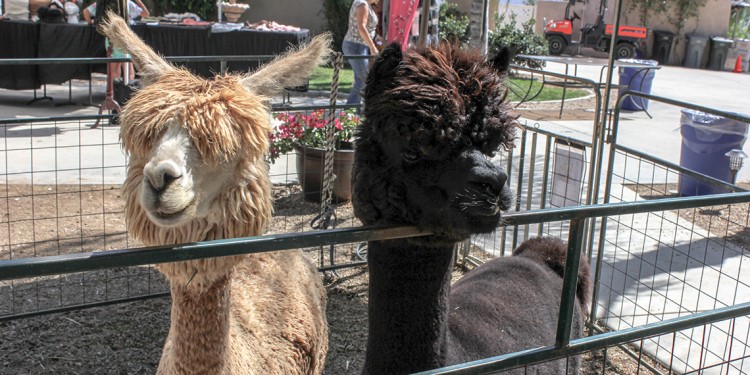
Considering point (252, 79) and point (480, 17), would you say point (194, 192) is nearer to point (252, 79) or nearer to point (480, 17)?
point (252, 79)

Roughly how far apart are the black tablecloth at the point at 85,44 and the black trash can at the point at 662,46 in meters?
17.7

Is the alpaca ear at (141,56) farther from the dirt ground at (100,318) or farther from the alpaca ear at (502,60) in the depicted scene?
the dirt ground at (100,318)

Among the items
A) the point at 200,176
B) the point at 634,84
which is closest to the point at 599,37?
the point at 634,84

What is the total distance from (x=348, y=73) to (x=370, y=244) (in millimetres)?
15015

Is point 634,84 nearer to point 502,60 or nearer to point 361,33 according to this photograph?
point 361,33

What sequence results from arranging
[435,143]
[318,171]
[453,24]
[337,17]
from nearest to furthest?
[435,143]
[318,171]
[453,24]
[337,17]

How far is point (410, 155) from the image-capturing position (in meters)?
2.15

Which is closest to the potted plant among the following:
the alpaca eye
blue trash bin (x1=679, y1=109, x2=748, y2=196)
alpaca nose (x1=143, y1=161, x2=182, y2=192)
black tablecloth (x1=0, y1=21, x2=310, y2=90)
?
blue trash bin (x1=679, y1=109, x2=748, y2=196)

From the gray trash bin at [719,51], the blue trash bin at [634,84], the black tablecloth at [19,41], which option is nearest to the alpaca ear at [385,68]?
the black tablecloth at [19,41]

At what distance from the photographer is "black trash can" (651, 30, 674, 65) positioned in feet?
85.7

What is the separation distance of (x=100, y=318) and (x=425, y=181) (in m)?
3.33

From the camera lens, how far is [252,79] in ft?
8.55

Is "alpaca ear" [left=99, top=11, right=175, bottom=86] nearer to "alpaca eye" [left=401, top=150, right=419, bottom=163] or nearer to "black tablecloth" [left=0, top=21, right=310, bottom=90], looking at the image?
"alpaca eye" [left=401, top=150, right=419, bottom=163]

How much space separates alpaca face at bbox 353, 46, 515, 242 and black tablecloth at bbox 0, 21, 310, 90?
8686 mm
